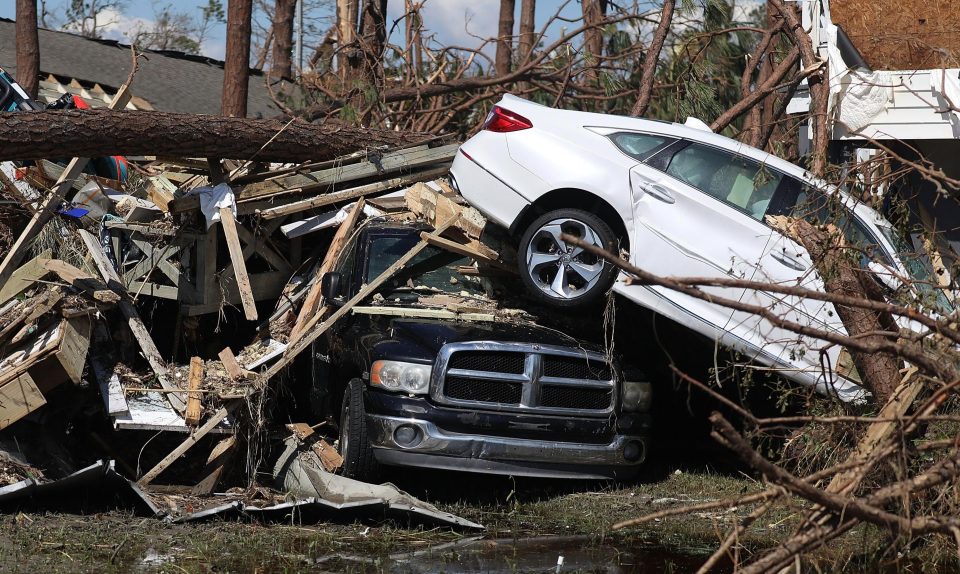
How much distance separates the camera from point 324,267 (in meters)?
9.20

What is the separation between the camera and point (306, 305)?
8.94 m

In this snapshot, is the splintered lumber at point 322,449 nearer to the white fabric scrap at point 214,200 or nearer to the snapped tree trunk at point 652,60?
the white fabric scrap at point 214,200

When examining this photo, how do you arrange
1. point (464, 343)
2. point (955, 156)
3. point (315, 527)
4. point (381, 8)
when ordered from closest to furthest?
point (315, 527) → point (464, 343) → point (955, 156) → point (381, 8)

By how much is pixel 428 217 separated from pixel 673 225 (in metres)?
2.08

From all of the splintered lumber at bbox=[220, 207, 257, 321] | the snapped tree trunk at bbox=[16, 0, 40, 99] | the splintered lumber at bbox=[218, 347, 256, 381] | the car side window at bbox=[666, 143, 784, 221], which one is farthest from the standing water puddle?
the snapped tree trunk at bbox=[16, 0, 40, 99]

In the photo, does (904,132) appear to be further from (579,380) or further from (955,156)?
(579,380)

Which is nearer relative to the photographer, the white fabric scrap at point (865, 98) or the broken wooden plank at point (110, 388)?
the broken wooden plank at point (110, 388)

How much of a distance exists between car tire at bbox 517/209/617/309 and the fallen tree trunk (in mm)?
3002

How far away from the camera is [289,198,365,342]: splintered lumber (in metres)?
8.74

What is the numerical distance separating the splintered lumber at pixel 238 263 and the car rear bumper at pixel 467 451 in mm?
1849

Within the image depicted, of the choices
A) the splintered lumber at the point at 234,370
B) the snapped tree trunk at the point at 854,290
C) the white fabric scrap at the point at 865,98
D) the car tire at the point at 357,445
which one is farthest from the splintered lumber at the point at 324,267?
the white fabric scrap at the point at 865,98

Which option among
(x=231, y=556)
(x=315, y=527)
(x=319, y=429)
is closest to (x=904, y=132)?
(x=319, y=429)

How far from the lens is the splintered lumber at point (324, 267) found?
874cm

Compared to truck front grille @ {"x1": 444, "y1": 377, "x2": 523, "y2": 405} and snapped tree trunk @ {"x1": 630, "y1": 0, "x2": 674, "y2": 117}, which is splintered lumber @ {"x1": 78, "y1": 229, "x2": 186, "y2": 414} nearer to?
truck front grille @ {"x1": 444, "y1": 377, "x2": 523, "y2": 405}
